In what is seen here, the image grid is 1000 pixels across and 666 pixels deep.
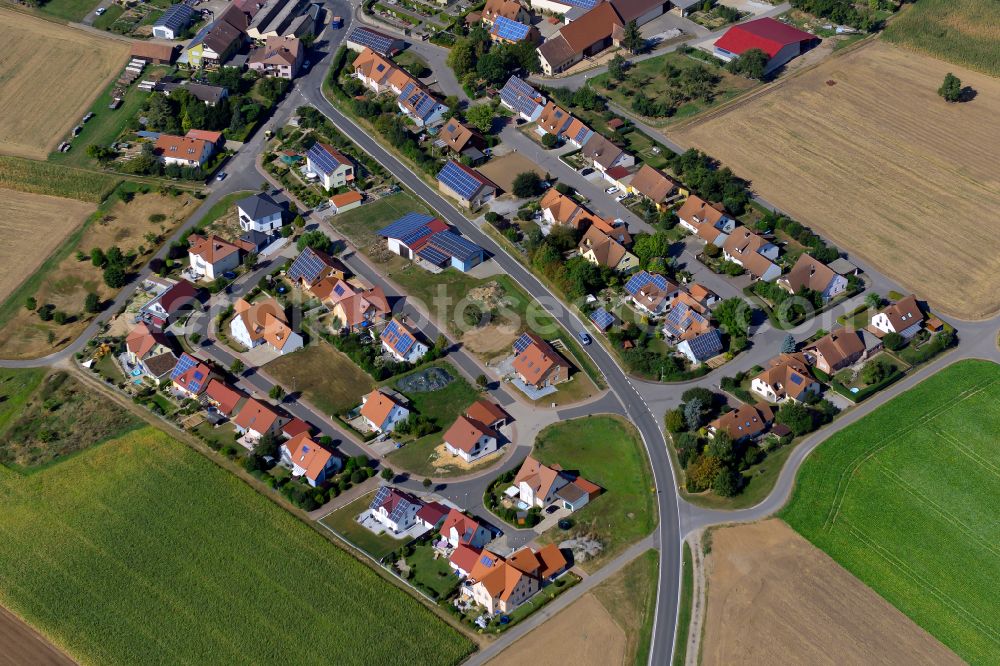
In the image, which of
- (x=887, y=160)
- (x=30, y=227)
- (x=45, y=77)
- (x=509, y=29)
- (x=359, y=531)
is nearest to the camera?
(x=359, y=531)

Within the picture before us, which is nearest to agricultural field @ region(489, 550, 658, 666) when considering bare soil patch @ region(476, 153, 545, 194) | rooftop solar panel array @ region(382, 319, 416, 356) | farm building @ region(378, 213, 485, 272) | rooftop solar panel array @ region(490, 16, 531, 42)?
rooftop solar panel array @ region(382, 319, 416, 356)

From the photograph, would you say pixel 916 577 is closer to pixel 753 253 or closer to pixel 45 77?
pixel 753 253

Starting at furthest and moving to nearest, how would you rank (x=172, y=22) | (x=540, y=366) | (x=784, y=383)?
(x=172, y=22), (x=540, y=366), (x=784, y=383)

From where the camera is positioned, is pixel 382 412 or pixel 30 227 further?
pixel 30 227

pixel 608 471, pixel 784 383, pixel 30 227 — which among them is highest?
pixel 30 227

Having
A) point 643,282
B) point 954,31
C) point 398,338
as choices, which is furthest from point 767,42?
point 398,338

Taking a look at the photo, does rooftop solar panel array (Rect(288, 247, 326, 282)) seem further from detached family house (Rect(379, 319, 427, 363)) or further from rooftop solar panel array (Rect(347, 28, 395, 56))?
rooftop solar panel array (Rect(347, 28, 395, 56))
